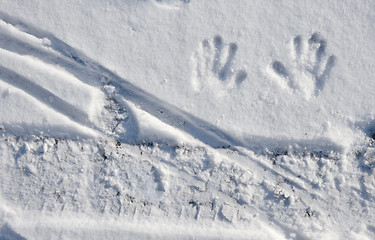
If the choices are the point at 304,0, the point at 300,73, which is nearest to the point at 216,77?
the point at 300,73

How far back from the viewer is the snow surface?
9.61 feet

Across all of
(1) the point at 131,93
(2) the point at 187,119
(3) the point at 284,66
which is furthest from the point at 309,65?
(1) the point at 131,93

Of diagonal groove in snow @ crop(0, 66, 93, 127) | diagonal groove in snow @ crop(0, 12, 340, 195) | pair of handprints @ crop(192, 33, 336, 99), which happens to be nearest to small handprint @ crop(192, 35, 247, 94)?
pair of handprints @ crop(192, 33, 336, 99)

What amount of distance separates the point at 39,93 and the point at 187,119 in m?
1.15

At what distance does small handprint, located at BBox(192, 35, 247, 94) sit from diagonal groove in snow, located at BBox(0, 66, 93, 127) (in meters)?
0.93

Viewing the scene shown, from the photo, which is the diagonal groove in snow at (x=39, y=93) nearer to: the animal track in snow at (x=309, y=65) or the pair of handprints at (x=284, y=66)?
the pair of handprints at (x=284, y=66)

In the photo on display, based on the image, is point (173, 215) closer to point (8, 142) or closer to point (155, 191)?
point (155, 191)

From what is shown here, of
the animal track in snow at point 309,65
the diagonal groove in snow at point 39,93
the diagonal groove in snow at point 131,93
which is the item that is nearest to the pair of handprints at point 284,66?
the animal track in snow at point 309,65

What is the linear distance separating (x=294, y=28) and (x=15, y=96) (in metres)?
2.16

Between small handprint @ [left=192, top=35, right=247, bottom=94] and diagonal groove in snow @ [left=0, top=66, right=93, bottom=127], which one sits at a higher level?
small handprint @ [left=192, top=35, right=247, bottom=94]

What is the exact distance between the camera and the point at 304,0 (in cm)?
292

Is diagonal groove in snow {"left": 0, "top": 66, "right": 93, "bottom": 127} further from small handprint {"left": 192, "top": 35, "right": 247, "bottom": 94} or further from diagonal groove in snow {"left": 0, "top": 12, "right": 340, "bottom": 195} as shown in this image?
small handprint {"left": 192, "top": 35, "right": 247, "bottom": 94}

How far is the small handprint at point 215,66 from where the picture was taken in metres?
2.95

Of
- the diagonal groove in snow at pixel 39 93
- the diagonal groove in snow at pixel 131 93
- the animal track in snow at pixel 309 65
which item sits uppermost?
the animal track in snow at pixel 309 65
